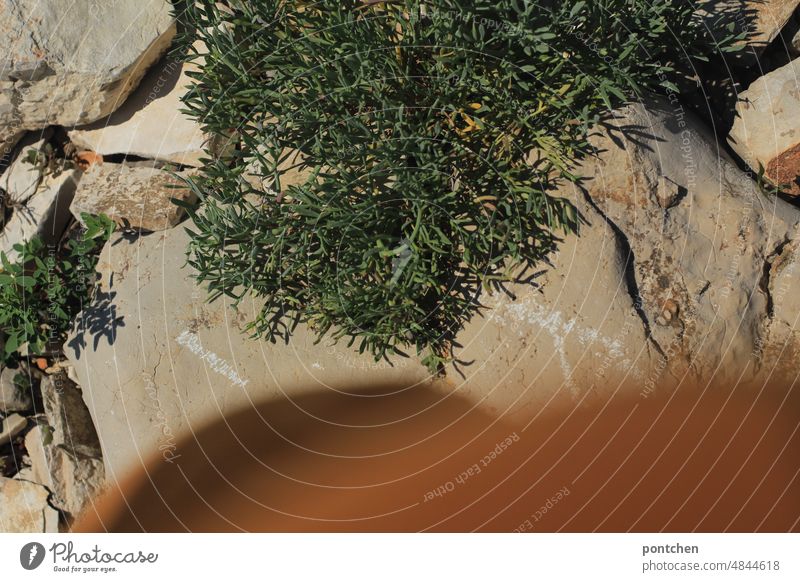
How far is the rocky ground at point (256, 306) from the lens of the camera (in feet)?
12.9

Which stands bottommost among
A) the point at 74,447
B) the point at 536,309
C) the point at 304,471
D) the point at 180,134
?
the point at 304,471

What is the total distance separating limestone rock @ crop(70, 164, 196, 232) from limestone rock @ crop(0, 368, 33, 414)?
1.08 meters

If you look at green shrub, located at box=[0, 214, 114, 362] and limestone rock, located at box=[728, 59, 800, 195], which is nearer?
limestone rock, located at box=[728, 59, 800, 195]

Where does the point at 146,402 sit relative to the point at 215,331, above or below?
below

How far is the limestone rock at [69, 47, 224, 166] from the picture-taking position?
4633mm

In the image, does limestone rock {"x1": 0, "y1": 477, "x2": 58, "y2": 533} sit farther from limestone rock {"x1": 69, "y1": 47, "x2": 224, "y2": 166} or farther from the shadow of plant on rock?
limestone rock {"x1": 69, "y1": 47, "x2": 224, "y2": 166}

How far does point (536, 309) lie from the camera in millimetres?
3930

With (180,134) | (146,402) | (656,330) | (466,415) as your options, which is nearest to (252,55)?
(180,134)

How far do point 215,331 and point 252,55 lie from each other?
61.6 inches

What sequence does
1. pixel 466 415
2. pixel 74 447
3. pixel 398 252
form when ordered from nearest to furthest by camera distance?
pixel 398 252 < pixel 466 415 < pixel 74 447

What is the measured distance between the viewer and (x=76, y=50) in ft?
15.2

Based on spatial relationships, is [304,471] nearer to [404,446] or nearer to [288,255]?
[404,446]

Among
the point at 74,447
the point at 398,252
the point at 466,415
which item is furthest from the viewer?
the point at 74,447

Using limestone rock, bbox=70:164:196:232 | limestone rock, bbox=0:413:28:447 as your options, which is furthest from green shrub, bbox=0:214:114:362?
limestone rock, bbox=0:413:28:447
